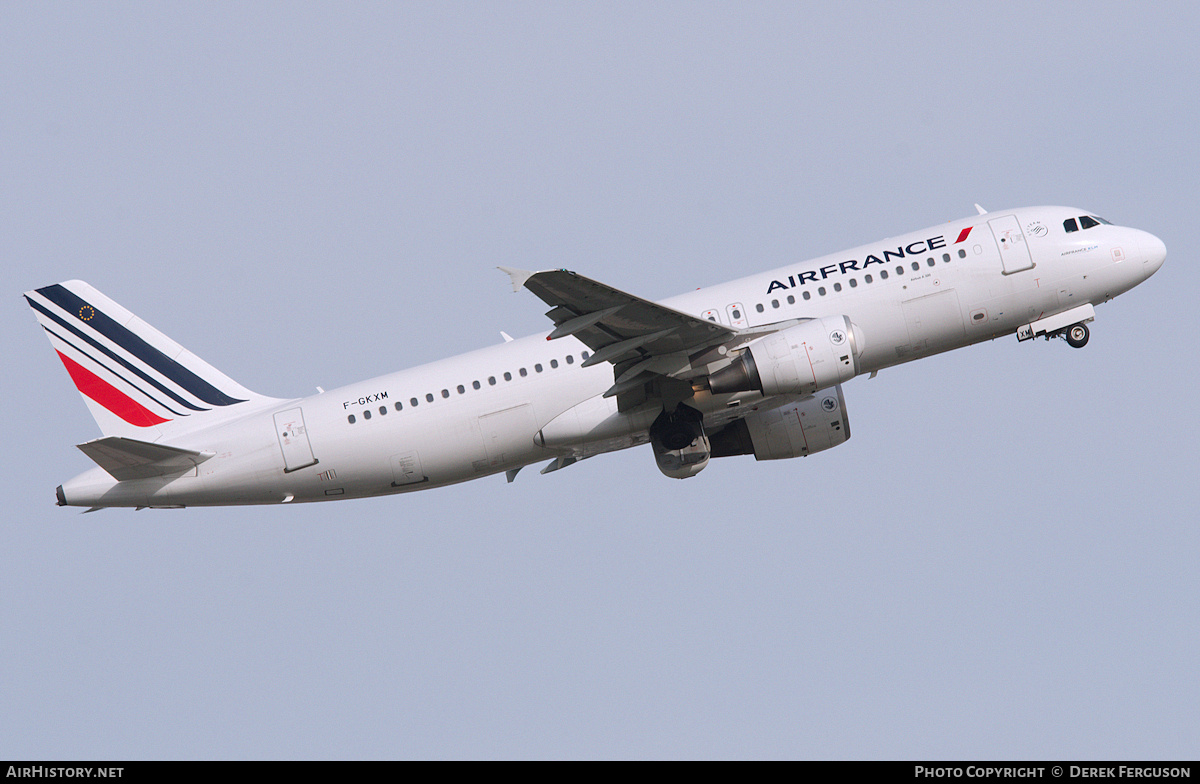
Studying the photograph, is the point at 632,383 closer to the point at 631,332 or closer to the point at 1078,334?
the point at 631,332

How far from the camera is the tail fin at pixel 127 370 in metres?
39.1

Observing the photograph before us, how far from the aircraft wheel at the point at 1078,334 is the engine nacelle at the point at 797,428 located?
7207mm

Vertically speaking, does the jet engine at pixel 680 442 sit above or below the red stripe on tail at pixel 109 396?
below

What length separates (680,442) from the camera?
3734cm

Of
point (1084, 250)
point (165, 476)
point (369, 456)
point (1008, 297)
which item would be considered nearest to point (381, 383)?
point (369, 456)

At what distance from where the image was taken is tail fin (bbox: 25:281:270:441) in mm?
39062

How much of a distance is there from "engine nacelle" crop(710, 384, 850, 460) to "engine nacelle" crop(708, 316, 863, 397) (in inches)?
186

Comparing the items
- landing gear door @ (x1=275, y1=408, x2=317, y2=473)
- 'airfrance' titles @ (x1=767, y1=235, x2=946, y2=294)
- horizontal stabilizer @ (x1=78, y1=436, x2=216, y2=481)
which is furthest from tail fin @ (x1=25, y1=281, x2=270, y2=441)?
'airfrance' titles @ (x1=767, y1=235, x2=946, y2=294)

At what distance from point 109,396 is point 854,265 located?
23.4 metres

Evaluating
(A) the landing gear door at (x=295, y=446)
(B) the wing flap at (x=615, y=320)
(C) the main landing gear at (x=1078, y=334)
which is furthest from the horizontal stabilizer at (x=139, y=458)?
(C) the main landing gear at (x=1078, y=334)

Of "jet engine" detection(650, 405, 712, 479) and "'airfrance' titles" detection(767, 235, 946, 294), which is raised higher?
"'airfrance' titles" detection(767, 235, 946, 294)

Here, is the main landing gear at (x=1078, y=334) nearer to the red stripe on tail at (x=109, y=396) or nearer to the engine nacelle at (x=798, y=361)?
the engine nacelle at (x=798, y=361)

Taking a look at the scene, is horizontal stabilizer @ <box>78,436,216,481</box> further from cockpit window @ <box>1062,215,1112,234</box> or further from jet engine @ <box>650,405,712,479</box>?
cockpit window @ <box>1062,215,1112,234</box>

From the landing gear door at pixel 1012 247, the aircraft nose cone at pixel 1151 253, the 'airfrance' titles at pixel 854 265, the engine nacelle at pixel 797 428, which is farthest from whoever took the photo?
the engine nacelle at pixel 797 428
